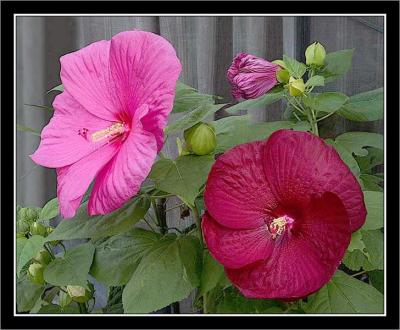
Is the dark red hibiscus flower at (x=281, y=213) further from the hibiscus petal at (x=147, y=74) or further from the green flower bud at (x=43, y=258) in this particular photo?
the green flower bud at (x=43, y=258)

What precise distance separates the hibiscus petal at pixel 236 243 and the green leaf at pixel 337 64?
0.20 meters

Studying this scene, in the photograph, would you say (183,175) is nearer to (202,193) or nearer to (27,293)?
(202,193)

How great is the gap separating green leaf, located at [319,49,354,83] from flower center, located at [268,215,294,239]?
0.64 feet

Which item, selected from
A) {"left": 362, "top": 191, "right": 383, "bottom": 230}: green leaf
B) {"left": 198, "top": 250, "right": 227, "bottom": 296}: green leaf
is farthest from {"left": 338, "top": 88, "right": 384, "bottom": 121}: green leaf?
{"left": 198, "top": 250, "right": 227, "bottom": 296}: green leaf

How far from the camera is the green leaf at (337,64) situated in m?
0.53

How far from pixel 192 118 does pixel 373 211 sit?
6.3 inches

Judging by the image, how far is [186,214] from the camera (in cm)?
52

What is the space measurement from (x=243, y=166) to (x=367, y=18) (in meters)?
0.23

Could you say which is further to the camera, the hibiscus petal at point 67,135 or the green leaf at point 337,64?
the green leaf at point 337,64

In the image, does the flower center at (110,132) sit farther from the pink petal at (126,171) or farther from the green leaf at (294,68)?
the green leaf at (294,68)

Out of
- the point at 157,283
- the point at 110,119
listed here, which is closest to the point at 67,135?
the point at 110,119

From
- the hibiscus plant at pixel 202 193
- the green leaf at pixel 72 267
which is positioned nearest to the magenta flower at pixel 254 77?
the hibiscus plant at pixel 202 193

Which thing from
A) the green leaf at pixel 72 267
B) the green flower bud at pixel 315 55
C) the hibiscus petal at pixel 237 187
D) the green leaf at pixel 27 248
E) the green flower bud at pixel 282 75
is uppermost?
the green flower bud at pixel 315 55

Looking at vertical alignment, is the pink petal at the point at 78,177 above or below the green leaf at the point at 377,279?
above
